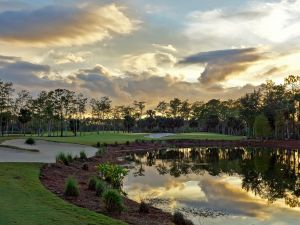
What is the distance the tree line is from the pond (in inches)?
2384

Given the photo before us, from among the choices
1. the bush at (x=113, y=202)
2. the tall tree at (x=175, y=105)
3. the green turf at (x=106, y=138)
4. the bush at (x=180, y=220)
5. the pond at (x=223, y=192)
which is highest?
the tall tree at (x=175, y=105)

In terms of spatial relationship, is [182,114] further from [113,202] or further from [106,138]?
[113,202]

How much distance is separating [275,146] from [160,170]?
52.6m

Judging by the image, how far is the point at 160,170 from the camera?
1694 inches

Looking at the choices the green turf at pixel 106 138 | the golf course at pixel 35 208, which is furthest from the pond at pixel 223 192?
the green turf at pixel 106 138

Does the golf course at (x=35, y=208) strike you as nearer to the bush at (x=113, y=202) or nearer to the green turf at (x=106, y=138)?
the bush at (x=113, y=202)

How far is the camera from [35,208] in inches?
615

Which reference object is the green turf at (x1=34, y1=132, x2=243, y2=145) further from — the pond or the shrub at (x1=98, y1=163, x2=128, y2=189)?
the shrub at (x1=98, y1=163, x2=128, y2=189)

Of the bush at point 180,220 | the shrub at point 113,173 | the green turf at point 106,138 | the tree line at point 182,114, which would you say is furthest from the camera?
the tree line at point 182,114

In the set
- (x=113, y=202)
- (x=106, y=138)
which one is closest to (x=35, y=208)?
(x=113, y=202)

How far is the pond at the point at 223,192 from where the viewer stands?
826 inches

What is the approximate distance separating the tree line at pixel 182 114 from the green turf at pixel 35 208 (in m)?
84.1

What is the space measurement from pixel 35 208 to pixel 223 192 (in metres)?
16.4

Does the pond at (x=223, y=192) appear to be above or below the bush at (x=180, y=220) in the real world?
below
